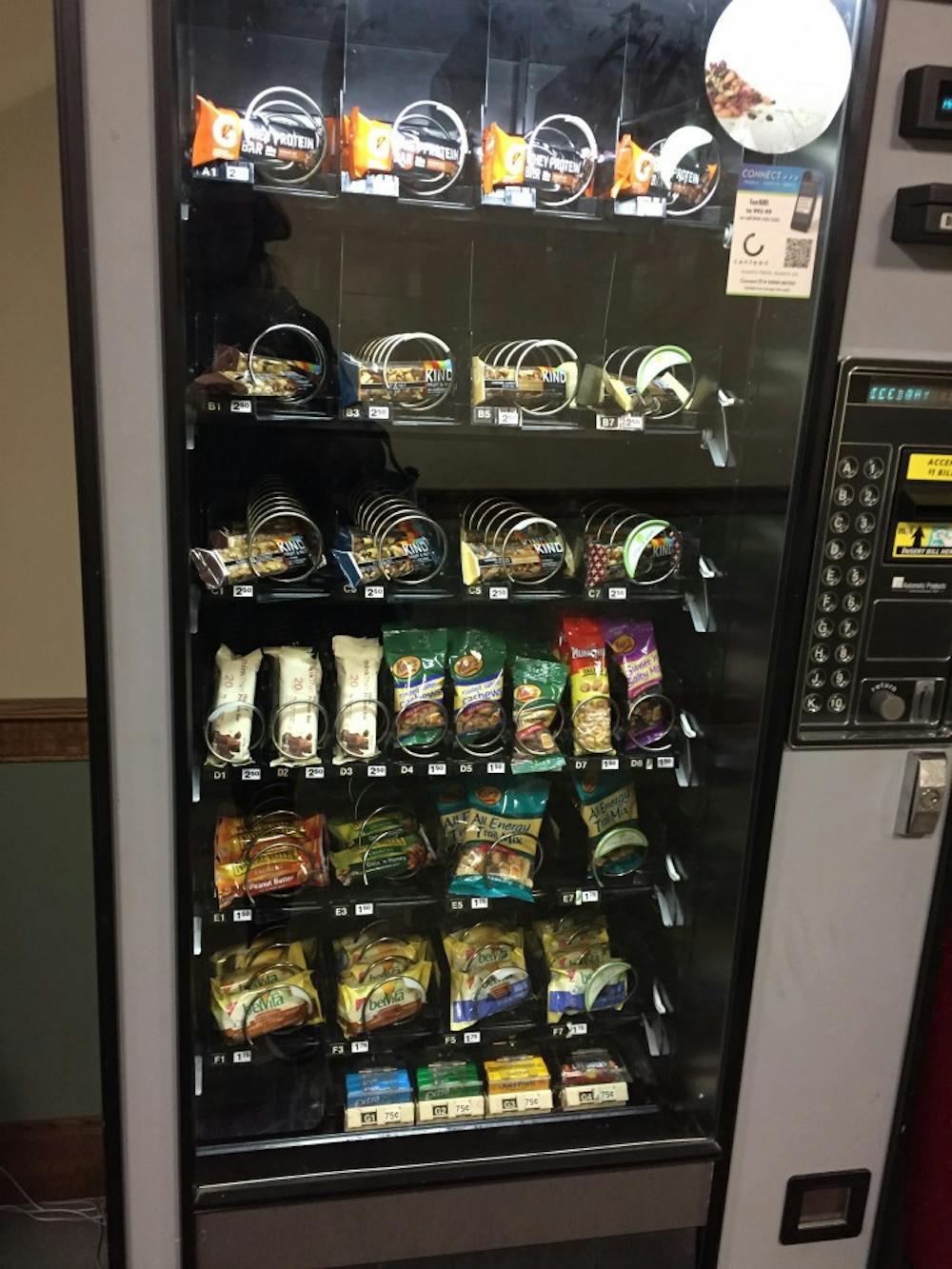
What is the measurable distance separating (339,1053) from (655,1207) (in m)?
0.54

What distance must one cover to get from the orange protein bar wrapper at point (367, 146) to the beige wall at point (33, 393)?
26.7 inches

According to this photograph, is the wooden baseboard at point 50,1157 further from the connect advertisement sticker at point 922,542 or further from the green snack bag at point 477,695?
the connect advertisement sticker at point 922,542

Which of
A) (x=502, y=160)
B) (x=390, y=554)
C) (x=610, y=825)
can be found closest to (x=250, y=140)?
(x=502, y=160)

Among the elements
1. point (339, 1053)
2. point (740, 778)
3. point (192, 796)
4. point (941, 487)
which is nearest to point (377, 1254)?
point (339, 1053)

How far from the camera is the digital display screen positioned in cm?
128

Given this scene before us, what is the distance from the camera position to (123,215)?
3.56 feet

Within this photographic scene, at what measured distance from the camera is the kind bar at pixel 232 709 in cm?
145

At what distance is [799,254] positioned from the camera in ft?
4.18

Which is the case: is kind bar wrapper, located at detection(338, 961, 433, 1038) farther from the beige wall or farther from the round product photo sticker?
the round product photo sticker

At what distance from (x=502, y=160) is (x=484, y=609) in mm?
694

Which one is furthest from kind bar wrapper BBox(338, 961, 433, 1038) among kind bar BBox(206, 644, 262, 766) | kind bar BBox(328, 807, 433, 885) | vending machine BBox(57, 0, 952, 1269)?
kind bar BBox(206, 644, 262, 766)

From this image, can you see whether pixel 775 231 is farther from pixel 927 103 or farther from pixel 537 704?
pixel 537 704

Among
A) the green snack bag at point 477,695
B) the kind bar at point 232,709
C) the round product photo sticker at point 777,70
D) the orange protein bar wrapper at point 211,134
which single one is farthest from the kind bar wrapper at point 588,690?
the orange protein bar wrapper at point 211,134

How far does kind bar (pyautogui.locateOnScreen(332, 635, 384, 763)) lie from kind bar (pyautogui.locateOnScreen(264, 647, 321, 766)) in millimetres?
37
